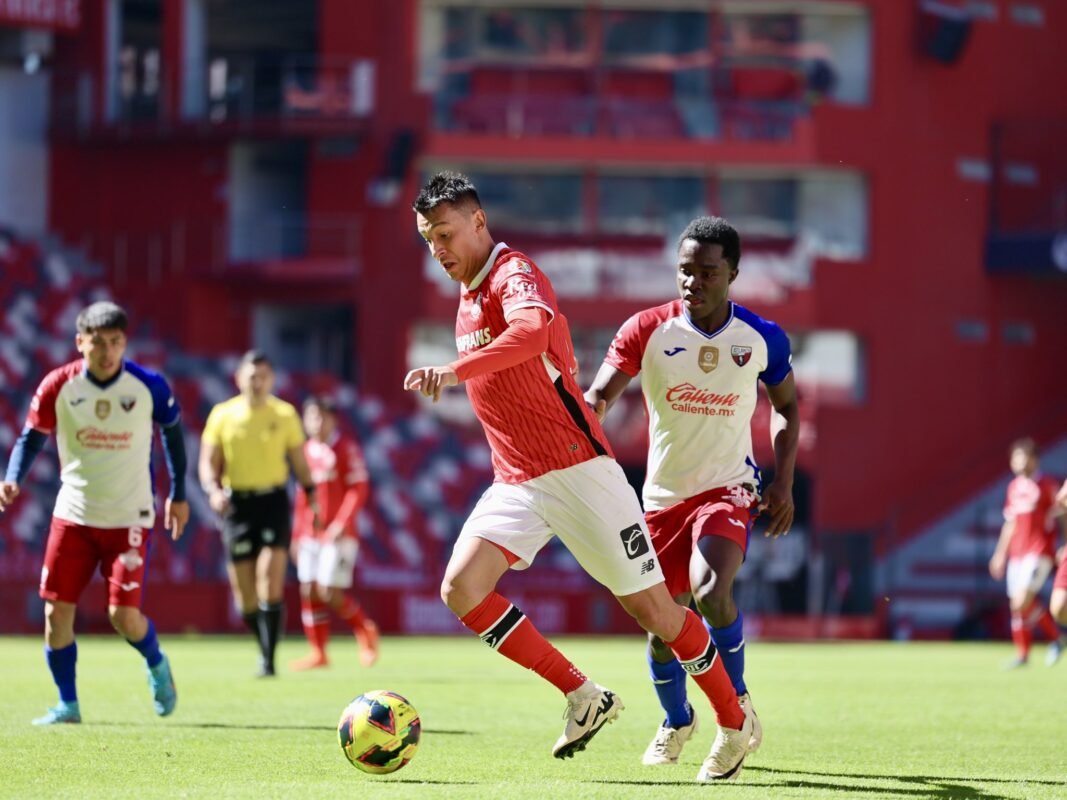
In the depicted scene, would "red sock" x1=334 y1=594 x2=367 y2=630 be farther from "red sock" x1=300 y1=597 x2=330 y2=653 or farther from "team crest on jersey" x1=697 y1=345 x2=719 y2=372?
"team crest on jersey" x1=697 y1=345 x2=719 y2=372

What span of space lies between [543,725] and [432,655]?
969 centimetres

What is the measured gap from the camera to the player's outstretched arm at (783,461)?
348 inches

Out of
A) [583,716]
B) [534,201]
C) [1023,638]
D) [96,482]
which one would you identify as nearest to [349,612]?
[1023,638]

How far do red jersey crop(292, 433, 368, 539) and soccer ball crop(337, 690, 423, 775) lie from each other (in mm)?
9889

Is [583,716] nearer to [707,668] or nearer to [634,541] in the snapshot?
[707,668]

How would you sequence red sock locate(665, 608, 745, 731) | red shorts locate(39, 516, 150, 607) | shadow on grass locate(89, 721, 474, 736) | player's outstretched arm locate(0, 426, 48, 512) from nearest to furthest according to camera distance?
red sock locate(665, 608, 745, 731), player's outstretched arm locate(0, 426, 48, 512), red shorts locate(39, 516, 150, 607), shadow on grass locate(89, 721, 474, 736)

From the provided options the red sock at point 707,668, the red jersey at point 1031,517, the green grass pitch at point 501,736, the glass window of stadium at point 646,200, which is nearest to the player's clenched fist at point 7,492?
the green grass pitch at point 501,736

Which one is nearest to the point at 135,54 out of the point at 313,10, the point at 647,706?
the point at 313,10

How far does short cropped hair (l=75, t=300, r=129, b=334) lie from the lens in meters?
10.2

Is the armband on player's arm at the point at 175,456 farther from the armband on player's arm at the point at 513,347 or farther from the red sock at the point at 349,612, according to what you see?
the red sock at the point at 349,612

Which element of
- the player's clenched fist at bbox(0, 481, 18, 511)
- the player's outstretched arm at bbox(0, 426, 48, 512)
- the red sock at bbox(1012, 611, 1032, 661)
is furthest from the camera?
the red sock at bbox(1012, 611, 1032, 661)

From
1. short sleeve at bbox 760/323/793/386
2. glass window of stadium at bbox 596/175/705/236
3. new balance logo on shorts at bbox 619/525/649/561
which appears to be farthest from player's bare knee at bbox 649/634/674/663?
Answer: glass window of stadium at bbox 596/175/705/236

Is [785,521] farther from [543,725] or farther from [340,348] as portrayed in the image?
[340,348]

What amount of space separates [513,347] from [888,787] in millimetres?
2397
